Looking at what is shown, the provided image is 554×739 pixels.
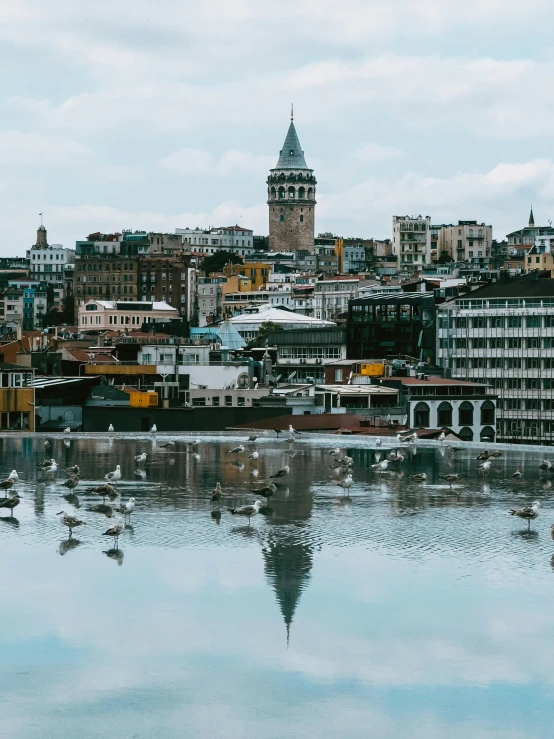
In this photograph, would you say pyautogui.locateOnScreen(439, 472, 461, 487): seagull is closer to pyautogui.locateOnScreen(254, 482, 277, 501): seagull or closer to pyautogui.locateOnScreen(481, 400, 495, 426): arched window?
pyautogui.locateOnScreen(254, 482, 277, 501): seagull

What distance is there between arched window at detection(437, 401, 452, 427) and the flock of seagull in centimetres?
1931

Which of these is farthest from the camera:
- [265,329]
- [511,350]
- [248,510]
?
[265,329]

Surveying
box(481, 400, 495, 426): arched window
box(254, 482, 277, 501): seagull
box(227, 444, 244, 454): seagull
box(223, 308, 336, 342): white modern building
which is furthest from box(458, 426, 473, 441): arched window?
box(223, 308, 336, 342): white modern building

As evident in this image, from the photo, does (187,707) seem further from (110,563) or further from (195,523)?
(195,523)

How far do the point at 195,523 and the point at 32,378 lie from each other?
39.4 m

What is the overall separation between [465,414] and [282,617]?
198 feet

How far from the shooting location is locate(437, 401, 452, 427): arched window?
8844cm

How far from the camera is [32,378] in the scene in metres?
80.4

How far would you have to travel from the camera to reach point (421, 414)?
8756 centimetres

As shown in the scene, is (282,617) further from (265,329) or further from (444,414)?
(265,329)

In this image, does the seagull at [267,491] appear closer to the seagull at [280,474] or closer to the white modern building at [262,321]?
the seagull at [280,474]

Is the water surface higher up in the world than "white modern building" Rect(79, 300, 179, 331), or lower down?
lower down

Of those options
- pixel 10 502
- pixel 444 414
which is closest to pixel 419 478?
pixel 10 502

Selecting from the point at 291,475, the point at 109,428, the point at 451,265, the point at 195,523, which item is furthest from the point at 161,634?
the point at 451,265
